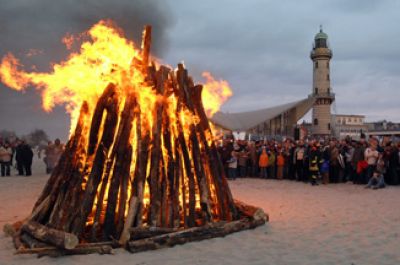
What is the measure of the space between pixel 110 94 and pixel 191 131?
1.82 m

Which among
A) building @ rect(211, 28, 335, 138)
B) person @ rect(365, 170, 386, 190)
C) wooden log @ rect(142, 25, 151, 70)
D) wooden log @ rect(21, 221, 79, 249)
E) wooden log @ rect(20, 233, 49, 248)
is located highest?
building @ rect(211, 28, 335, 138)

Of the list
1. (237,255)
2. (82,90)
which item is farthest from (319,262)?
(82,90)

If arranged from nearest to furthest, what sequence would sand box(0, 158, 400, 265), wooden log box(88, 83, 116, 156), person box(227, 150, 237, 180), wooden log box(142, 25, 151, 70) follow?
sand box(0, 158, 400, 265)
wooden log box(88, 83, 116, 156)
wooden log box(142, 25, 151, 70)
person box(227, 150, 237, 180)

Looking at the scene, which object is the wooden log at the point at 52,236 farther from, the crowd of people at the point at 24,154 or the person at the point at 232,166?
the crowd of people at the point at 24,154

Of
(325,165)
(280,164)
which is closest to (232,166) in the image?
(280,164)

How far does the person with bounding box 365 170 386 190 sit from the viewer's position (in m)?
14.3

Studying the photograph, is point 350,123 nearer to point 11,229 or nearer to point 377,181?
point 377,181

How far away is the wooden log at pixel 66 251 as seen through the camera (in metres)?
6.63

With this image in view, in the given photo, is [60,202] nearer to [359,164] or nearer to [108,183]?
[108,183]

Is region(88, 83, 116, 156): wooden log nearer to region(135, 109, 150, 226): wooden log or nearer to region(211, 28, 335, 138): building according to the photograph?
region(135, 109, 150, 226): wooden log

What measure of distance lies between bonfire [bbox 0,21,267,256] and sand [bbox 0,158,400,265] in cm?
27

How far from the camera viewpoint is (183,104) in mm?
8727

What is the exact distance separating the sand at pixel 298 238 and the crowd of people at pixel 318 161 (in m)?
1.95

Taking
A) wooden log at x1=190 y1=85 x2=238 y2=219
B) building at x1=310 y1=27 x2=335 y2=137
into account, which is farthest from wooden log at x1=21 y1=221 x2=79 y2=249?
building at x1=310 y1=27 x2=335 y2=137
